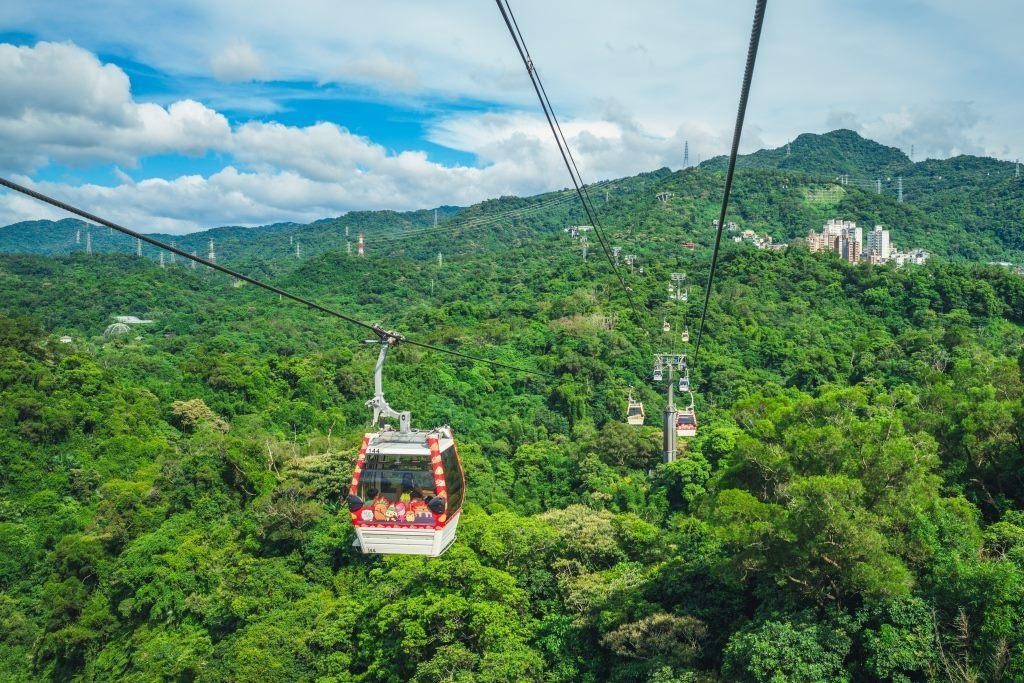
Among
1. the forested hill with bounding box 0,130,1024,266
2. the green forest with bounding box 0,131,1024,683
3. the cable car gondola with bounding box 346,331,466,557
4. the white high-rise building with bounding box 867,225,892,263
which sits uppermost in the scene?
the forested hill with bounding box 0,130,1024,266

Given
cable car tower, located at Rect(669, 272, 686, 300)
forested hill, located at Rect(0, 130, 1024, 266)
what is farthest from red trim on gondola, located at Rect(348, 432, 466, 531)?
forested hill, located at Rect(0, 130, 1024, 266)

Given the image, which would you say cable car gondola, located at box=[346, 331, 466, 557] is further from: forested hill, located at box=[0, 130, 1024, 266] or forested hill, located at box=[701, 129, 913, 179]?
forested hill, located at box=[701, 129, 913, 179]

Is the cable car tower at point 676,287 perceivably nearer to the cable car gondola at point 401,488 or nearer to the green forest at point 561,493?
the green forest at point 561,493

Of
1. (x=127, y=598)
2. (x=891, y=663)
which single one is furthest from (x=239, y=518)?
(x=891, y=663)

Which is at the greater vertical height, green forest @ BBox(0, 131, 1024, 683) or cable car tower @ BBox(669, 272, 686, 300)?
cable car tower @ BBox(669, 272, 686, 300)

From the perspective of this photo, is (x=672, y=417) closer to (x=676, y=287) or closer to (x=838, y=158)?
(x=676, y=287)

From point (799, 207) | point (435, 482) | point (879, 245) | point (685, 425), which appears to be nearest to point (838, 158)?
point (799, 207)
